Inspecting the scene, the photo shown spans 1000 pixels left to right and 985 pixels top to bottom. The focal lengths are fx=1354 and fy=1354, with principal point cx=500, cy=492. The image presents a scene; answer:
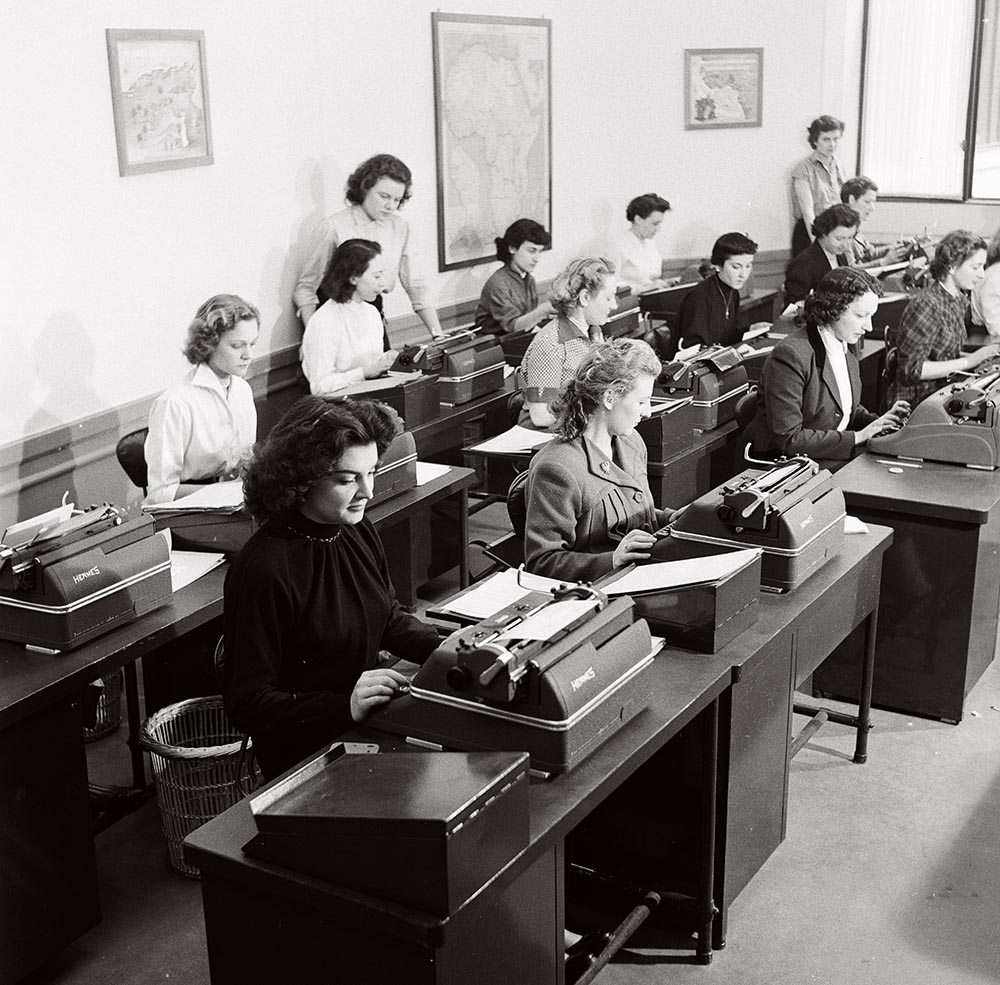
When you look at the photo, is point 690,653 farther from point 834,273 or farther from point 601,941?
point 834,273

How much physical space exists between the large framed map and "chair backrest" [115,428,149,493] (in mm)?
3272

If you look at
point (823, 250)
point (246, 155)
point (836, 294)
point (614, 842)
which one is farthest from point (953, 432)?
point (823, 250)

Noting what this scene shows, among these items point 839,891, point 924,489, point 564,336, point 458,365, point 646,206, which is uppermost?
point 646,206

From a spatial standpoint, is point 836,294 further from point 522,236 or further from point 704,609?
point 522,236

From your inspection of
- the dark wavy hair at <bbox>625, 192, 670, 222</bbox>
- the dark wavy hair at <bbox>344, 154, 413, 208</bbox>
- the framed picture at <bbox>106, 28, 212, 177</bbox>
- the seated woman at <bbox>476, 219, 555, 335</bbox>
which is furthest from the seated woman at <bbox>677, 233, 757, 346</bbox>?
the framed picture at <bbox>106, 28, 212, 177</bbox>

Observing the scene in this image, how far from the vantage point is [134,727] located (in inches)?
159

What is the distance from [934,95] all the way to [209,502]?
762 centimetres

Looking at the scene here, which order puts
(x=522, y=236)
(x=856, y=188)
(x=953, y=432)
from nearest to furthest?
(x=953, y=432)
(x=522, y=236)
(x=856, y=188)

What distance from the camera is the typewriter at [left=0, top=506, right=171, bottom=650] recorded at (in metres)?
3.18

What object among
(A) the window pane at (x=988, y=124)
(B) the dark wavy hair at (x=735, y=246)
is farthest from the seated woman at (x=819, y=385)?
(A) the window pane at (x=988, y=124)

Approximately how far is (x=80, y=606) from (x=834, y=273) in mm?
2931

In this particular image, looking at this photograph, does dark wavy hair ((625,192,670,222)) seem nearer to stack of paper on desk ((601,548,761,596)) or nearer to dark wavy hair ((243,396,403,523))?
stack of paper on desk ((601,548,761,596))

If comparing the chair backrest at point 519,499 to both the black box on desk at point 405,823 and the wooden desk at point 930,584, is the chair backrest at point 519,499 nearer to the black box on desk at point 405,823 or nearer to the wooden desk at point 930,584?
the wooden desk at point 930,584

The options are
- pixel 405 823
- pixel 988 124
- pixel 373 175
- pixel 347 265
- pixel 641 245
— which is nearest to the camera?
pixel 405 823
